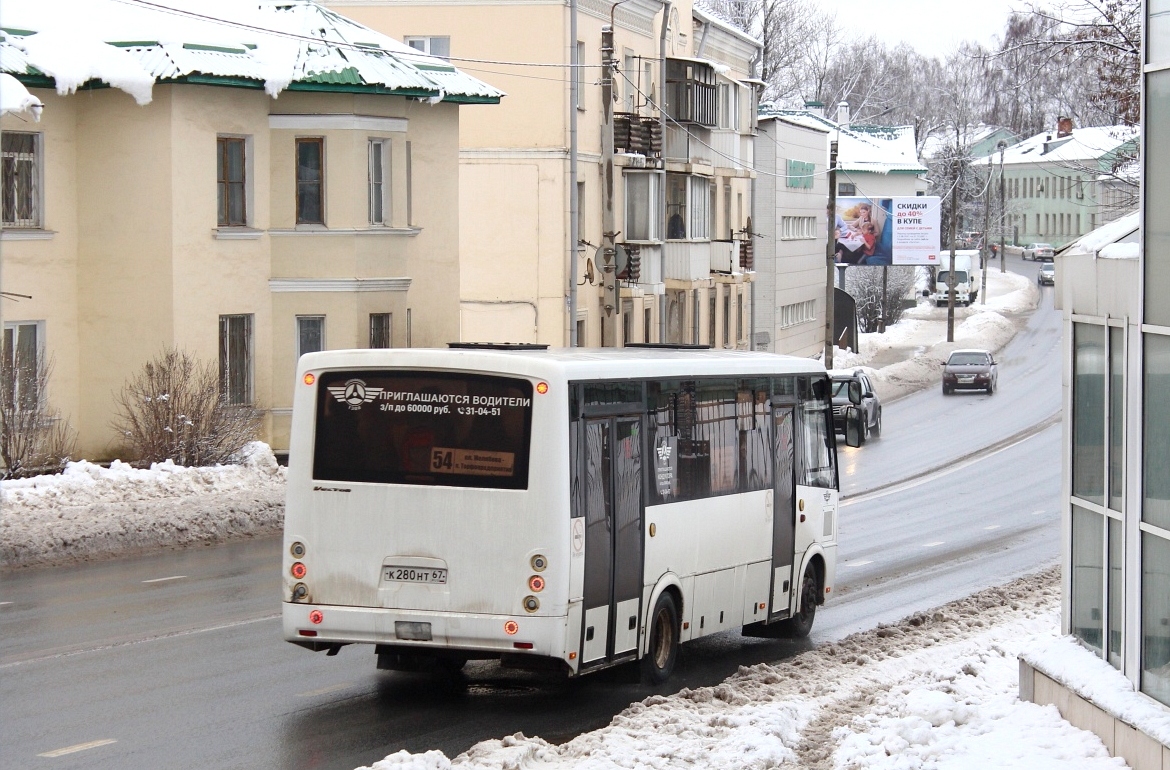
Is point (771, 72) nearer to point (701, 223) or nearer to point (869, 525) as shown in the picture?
point (701, 223)

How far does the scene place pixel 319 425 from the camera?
1211 cm

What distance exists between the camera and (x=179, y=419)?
25.1 meters

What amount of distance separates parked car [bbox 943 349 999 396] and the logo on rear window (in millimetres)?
44696

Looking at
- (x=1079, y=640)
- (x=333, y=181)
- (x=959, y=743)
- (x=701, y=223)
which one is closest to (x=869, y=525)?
(x=333, y=181)

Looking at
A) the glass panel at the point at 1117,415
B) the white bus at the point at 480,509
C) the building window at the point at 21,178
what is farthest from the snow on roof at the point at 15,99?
the glass panel at the point at 1117,415

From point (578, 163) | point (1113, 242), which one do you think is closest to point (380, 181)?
point (578, 163)

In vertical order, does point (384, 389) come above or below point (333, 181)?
below

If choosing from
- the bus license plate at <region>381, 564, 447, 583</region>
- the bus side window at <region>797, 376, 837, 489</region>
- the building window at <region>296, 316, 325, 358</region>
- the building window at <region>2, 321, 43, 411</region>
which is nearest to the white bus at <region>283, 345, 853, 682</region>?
the bus license plate at <region>381, 564, 447, 583</region>

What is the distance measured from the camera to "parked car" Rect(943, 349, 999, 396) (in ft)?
179

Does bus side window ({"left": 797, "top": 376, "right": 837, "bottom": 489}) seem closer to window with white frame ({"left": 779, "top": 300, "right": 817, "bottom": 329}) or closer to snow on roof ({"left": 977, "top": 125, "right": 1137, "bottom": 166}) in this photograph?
window with white frame ({"left": 779, "top": 300, "right": 817, "bottom": 329})

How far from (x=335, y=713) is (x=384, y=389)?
2256 mm

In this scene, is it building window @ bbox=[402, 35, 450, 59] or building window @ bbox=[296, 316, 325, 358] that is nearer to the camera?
building window @ bbox=[296, 316, 325, 358]

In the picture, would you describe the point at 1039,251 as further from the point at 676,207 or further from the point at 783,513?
the point at 783,513

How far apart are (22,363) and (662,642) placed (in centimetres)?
1561
